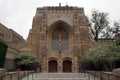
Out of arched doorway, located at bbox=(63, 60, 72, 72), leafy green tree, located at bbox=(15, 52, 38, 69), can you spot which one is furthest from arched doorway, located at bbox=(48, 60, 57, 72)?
leafy green tree, located at bbox=(15, 52, 38, 69)

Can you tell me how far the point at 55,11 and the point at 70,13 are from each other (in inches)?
112

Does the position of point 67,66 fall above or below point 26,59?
below

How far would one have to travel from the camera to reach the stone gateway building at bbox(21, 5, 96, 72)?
51.4 metres

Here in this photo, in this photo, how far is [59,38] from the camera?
53.4 meters

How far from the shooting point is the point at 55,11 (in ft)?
176

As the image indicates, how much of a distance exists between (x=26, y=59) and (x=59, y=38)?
8.73m

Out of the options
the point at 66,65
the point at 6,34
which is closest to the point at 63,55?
the point at 66,65

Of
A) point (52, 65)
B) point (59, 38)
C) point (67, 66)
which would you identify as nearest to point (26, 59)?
point (52, 65)

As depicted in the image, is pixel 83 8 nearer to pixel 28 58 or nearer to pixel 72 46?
pixel 72 46

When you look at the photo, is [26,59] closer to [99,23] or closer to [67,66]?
[67,66]

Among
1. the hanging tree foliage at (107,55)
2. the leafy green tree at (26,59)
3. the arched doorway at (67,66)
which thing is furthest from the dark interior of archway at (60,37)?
the hanging tree foliage at (107,55)

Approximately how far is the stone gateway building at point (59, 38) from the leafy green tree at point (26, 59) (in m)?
2.48

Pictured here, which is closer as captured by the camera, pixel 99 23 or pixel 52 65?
pixel 52 65

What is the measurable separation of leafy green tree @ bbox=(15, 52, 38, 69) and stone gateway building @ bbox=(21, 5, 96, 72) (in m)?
2.48
